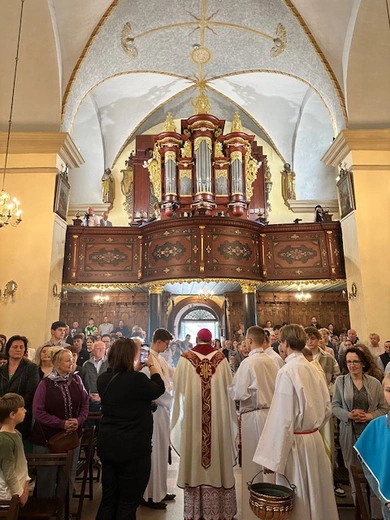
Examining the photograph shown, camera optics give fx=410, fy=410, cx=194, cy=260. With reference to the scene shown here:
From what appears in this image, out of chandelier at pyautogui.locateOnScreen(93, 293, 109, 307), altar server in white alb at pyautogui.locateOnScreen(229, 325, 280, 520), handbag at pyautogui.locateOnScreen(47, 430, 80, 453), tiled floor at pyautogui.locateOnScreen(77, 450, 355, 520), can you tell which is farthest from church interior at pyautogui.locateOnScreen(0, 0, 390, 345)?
handbag at pyautogui.locateOnScreen(47, 430, 80, 453)

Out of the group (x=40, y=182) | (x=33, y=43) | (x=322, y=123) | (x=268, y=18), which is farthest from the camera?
(x=322, y=123)

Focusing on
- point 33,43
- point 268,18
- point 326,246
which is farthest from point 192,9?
point 326,246

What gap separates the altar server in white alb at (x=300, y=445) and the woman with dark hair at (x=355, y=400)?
2.71 ft

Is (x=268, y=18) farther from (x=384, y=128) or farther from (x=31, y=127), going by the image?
(x=31, y=127)

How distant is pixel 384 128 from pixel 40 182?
26.1ft

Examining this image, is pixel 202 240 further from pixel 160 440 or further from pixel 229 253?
→ pixel 160 440

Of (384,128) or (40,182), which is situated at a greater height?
(384,128)

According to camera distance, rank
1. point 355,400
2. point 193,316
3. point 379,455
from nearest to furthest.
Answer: point 379,455 → point 355,400 → point 193,316

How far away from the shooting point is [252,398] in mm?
4121

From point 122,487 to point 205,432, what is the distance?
4.18 ft

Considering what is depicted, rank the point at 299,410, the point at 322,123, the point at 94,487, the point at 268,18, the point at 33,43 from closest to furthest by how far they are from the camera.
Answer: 1. the point at 299,410
2. the point at 94,487
3. the point at 33,43
4. the point at 268,18
5. the point at 322,123

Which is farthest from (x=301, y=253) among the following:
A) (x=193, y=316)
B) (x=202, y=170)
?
(x=193, y=316)

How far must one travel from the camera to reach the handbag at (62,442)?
3.53m

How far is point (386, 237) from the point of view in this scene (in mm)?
8945
